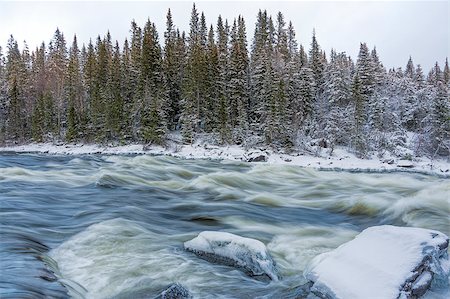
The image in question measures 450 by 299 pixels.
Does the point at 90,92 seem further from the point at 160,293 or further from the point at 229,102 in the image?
the point at 160,293

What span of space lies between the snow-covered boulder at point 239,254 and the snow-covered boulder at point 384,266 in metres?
0.77

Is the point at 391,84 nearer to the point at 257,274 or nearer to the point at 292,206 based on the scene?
the point at 292,206

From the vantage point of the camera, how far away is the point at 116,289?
5.16 meters

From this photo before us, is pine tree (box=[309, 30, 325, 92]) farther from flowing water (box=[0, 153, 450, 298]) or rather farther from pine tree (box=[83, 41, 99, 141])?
flowing water (box=[0, 153, 450, 298])

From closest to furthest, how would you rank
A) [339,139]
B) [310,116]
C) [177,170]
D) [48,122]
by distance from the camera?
[177,170]
[339,139]
[310,116]
[48,122]

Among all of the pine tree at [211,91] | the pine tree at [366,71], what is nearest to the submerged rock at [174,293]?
the pine tree at [211,91]

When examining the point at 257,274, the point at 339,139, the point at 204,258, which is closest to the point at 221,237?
the point at 204,258

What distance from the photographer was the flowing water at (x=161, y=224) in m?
5.32

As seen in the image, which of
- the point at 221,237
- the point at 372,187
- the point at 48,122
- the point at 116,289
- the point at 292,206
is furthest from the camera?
the point at 48,122

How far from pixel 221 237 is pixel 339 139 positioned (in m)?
38.3

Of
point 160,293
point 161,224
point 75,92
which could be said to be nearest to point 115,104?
point 75,92

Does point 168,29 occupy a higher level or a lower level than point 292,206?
higher

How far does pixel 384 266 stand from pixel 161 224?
562 centimetres

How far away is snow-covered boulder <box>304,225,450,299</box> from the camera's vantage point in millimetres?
4243
